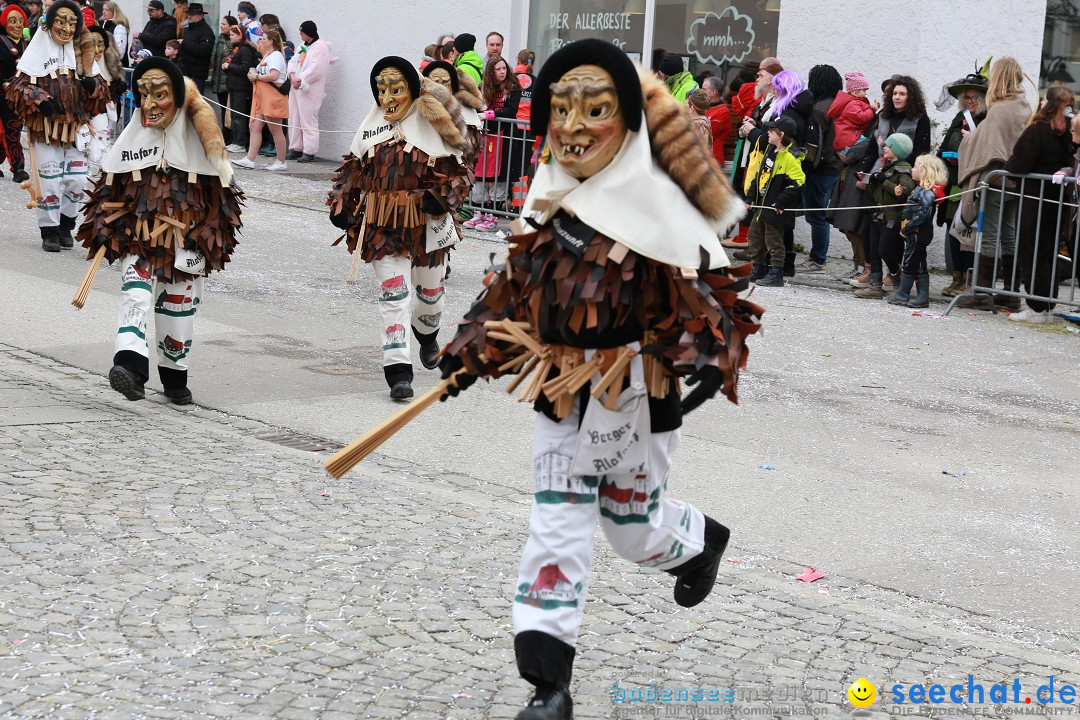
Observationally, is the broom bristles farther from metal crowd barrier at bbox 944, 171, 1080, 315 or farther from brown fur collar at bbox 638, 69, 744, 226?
metal crowd barrier at bbox 944, 171, 1080, 315

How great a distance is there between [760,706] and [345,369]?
16.8ft

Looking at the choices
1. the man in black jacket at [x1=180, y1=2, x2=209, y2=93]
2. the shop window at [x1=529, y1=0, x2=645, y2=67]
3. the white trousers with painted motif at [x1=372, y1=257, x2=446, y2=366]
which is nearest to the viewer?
the white trousers with painted motif at [x1=372, y1=257, x2=446, y2=366]

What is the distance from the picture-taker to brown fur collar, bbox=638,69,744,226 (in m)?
4.09

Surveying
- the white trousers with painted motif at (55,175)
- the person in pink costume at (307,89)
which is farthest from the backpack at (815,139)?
the person in pink costume at (307,89)

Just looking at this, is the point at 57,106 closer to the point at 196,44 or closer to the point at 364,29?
the point at 364,29

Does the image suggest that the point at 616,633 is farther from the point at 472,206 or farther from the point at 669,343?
the point at 472,206

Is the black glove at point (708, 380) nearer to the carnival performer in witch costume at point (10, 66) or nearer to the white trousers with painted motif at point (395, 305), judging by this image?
the white trousers with painted motif at point (395, 305)

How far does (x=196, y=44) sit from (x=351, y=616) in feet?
53.6

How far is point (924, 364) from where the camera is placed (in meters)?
9.76

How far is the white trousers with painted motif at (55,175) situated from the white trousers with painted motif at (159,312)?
521 cm

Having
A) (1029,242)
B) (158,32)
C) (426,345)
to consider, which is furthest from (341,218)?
(158,32)

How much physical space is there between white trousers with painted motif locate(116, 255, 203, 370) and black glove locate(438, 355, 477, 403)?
365 centimetres

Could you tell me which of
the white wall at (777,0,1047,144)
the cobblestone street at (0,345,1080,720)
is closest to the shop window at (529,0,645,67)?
the white wall at (777,0,1047,144)

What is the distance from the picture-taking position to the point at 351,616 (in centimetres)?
479
